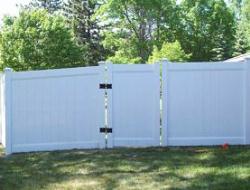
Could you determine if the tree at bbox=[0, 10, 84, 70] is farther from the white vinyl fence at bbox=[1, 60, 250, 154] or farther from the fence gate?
the fence gate

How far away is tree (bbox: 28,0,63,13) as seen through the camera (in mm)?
54781

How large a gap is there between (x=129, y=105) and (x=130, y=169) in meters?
2.07

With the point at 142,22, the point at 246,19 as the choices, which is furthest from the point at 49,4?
the point at 246,19

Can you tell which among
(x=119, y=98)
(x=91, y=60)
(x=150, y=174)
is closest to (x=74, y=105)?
(x=119, y=98)

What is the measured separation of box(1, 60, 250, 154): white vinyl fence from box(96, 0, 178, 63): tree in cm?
2999

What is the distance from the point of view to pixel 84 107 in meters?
9.26

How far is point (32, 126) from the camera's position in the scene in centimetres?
942

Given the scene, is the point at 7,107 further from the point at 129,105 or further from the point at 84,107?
the point at 129,105

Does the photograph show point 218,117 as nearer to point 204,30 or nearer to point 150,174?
point 150,174

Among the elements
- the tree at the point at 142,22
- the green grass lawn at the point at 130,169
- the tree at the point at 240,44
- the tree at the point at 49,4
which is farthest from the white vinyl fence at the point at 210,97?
the tree at the point at 49,4

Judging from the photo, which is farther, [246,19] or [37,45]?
[246,19]

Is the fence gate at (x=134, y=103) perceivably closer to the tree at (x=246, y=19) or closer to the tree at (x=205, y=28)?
the tree at (x=246, y=19)

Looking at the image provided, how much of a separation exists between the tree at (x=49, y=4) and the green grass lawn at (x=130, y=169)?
47085mm

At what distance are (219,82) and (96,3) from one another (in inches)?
1602
